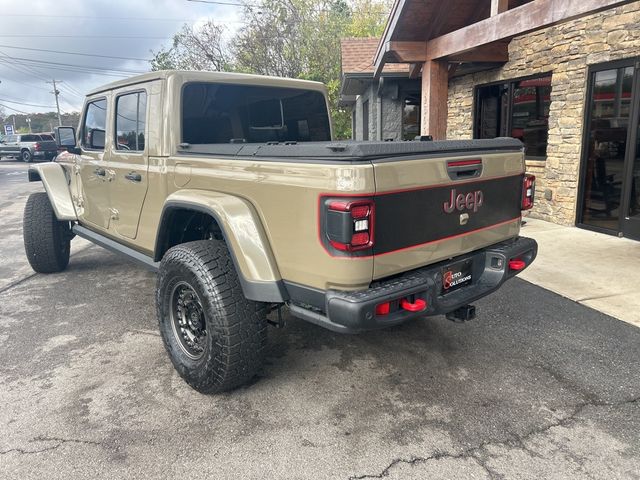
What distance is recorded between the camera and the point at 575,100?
7.46 metres

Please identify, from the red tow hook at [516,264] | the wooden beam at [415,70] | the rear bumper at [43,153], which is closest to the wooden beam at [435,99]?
the wooden beam at [415,70]

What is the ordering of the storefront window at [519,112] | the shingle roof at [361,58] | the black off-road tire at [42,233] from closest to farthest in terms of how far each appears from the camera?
the black off-road tire at [42,233], the storefront window at [519,112], the shingle roof at [361,58]

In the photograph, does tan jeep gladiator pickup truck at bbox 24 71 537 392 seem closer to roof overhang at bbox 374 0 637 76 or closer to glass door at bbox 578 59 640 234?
roof overhang at bbox 374 0 637 76

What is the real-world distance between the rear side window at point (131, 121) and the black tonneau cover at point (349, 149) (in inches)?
23.7

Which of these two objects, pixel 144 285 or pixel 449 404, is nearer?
pixel 449 404

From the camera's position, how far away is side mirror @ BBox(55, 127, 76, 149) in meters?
5.08

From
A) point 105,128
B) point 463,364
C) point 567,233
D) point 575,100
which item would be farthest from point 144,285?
point 575,100

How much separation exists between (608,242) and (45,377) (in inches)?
266

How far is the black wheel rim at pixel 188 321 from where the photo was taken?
3.19 meters

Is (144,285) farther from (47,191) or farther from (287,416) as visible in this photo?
(287,416)

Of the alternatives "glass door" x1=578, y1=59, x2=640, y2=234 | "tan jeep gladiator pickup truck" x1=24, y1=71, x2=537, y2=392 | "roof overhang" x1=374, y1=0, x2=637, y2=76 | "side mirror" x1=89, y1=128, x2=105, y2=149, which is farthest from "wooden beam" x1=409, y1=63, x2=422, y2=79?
"side mirror" x1=89, y1=128, x2=105, y2=149

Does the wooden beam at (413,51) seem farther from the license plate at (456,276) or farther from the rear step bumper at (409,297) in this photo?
the license plate at (456,276)

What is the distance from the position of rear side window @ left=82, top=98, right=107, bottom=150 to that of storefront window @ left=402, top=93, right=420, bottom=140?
8950 millimetres

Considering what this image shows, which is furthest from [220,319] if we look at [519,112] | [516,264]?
[519,112]
